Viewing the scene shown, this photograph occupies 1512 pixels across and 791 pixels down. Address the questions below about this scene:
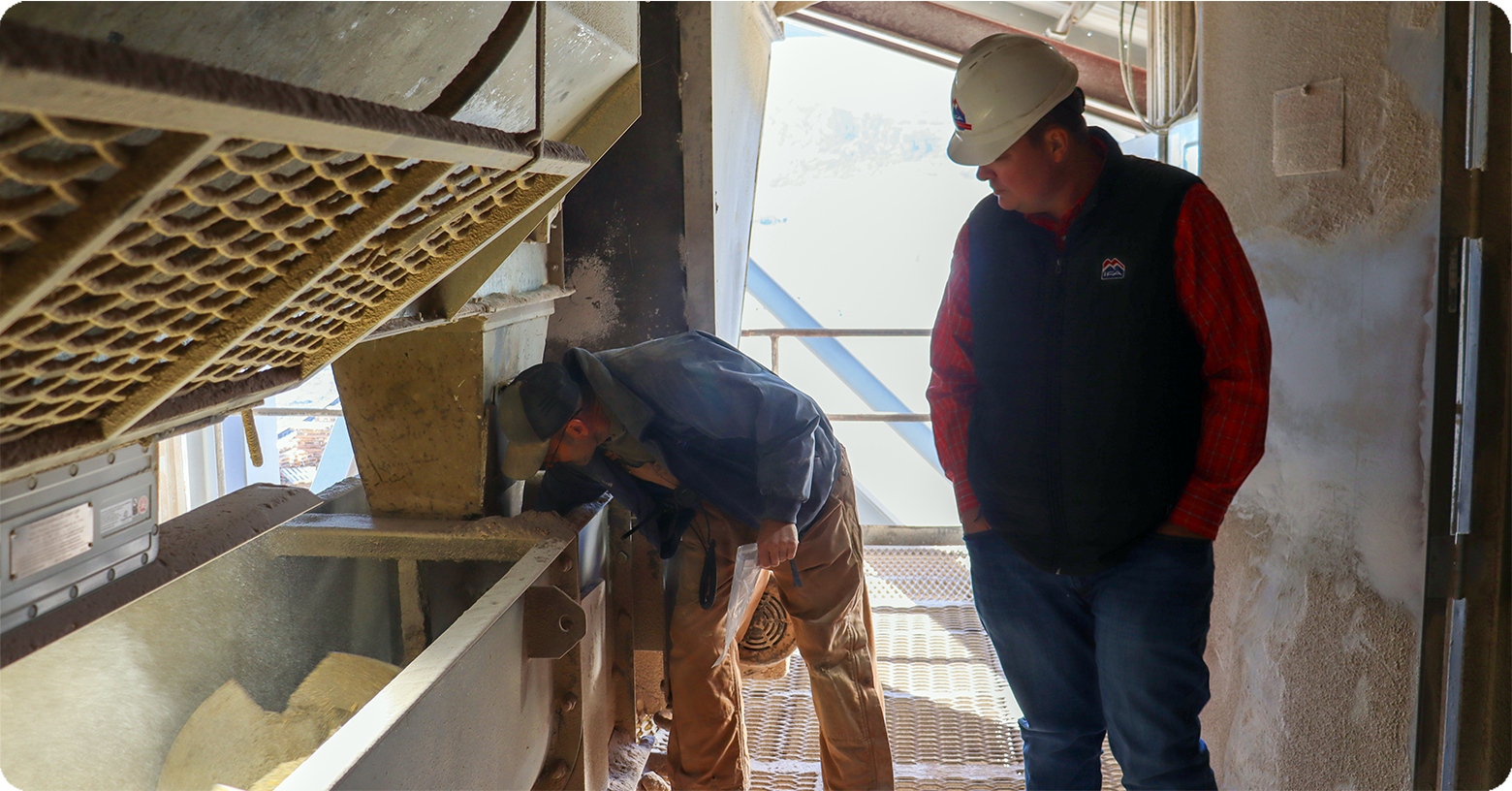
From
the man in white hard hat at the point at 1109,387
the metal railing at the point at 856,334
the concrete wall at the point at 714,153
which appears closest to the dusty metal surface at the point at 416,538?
the concrete wall at the point at 714,153

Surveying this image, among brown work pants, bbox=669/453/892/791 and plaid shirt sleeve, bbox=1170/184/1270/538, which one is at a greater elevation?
plaid shirt sleeve, bbox=1170/184/1270/538

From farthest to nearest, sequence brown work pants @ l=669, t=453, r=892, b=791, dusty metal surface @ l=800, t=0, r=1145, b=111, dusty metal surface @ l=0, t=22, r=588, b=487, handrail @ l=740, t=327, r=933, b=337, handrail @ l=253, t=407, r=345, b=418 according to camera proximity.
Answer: handrail @ l=253, t=407, r=345, b=418
dusty metal surface @ l=800, t=0, r=1145, b=111
handrail @ l=740, t=327, r=933, b=337
brown work pants @ l=669, t=453, r=892, b=791
dusty metal surface @ l=0, t=22, r=588, b=487

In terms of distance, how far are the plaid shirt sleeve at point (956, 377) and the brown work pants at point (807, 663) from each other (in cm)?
80

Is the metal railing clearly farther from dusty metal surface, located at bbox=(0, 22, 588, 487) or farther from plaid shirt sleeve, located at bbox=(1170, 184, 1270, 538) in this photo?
dusty metal surface, located at bbox=(0, 22, 588, 487)

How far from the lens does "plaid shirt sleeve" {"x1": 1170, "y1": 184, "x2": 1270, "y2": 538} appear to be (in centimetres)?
170

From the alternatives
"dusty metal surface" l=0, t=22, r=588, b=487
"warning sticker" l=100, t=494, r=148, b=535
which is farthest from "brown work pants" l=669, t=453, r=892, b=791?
"warning sticker" l=100, t=494, r=148, b=535

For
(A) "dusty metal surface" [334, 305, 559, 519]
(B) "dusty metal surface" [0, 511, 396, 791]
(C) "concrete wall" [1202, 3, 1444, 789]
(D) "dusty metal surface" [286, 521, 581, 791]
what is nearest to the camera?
(D) "dusty metal surface" [286, 521, 581, 791]

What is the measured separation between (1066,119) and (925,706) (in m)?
2.31

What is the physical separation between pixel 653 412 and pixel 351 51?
1.59 m

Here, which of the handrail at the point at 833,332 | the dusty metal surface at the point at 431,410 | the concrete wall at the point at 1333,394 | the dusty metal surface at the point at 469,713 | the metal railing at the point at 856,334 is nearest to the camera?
the dusty metal surface at the point at 469,713

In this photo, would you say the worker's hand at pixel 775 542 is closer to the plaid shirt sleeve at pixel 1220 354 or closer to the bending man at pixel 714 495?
the bending man at pixel 714 495

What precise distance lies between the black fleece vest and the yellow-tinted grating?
1421 millimetres

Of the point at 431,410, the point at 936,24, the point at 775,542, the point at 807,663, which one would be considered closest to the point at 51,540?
the point at 431,410

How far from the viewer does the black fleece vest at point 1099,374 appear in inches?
69.1
